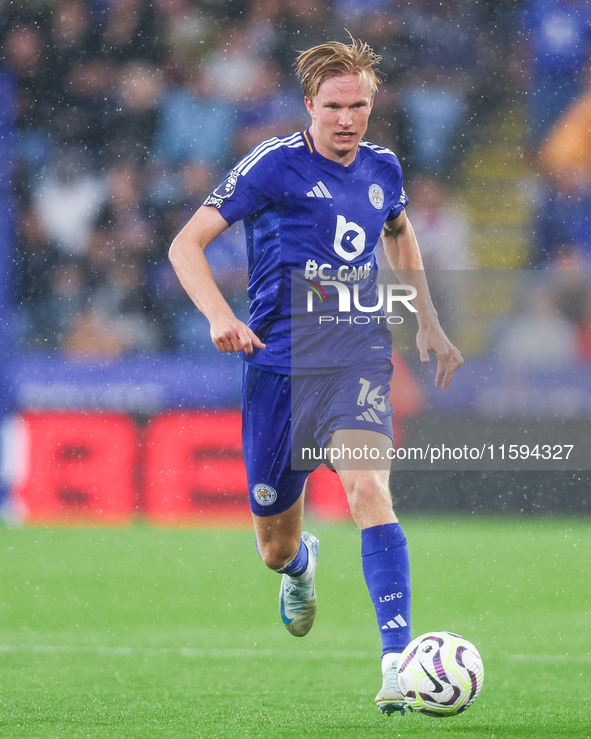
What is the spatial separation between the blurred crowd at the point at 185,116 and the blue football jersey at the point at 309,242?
18.2 feet

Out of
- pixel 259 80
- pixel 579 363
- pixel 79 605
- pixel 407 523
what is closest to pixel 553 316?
pixel 579 363

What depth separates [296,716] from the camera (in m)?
3.27

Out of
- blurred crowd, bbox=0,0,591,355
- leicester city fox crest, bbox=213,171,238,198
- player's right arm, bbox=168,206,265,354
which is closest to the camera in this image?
player's right arm, bbox=168,206,265,354

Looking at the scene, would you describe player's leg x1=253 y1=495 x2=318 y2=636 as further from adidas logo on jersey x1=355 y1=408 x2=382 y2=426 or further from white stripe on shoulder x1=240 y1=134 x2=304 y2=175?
white stripe on shoulder x1=240 y1=134 x2=304 y2=175

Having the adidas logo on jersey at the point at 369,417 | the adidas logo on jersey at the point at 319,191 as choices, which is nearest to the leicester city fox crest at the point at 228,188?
the adidas logo on jersey at the point at 319,191

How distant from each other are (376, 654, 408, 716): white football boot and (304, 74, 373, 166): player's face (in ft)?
5.03

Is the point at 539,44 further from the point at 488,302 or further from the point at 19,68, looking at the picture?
the point at 19,68

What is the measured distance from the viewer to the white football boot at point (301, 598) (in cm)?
426

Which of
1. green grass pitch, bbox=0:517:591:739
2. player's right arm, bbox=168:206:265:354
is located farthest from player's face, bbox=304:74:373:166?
green grass pitch, bbox=0:517:591:739

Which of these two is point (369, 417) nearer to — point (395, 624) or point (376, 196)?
point (395, 624)

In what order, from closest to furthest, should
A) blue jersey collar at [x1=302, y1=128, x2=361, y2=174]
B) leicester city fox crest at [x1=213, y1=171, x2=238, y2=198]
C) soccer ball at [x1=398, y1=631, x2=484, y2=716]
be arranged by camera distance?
soccer ball at [x1=398, y1=631, x2=484, y2=716] → leicester city fox crest at [x1=213, y1=171, x2=238, y2=198] → blue jersey collar at [x1=302, y1=128, x2=361, y2=174]

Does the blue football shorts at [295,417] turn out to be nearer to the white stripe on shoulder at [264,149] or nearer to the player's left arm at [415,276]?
the player's left arm at [415,276]

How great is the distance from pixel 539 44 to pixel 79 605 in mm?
6831

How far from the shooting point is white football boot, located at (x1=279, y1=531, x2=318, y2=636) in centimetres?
426
